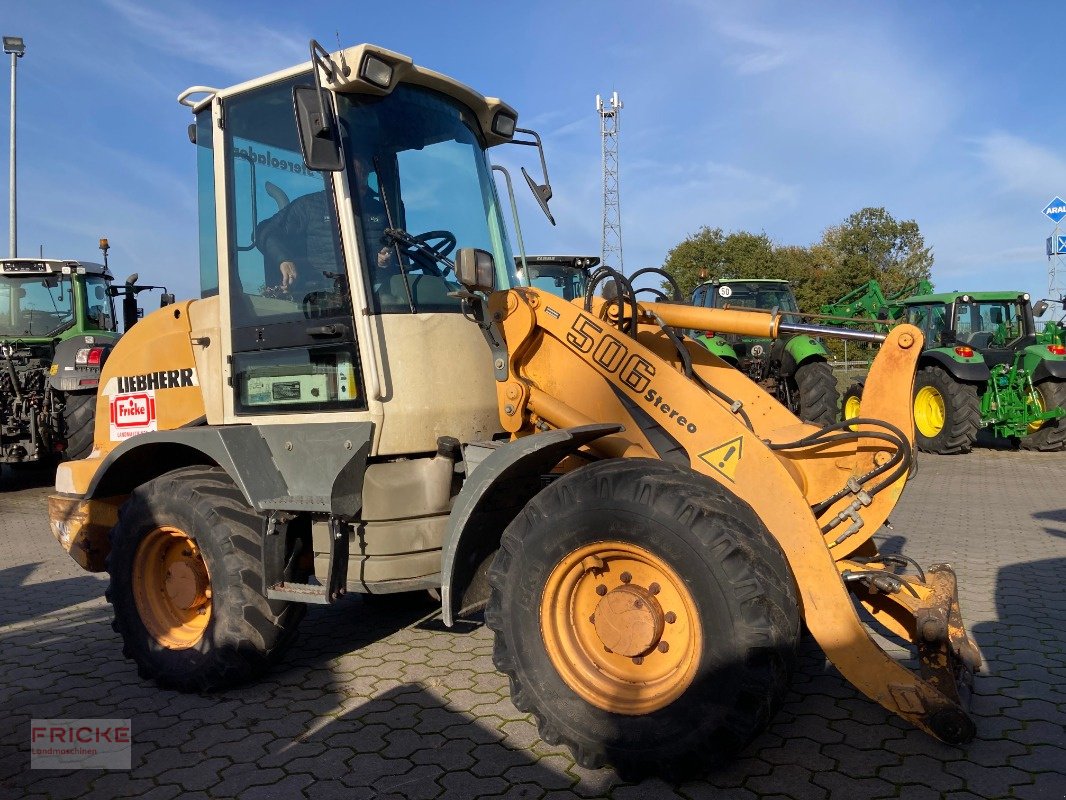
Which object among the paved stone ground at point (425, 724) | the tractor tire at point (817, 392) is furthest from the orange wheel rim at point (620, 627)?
the tractor tire at point (817, 392)

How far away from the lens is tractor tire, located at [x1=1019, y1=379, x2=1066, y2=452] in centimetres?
1209

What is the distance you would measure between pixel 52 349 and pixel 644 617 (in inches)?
452

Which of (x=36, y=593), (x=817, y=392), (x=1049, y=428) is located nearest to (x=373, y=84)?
(x=36, y=593)

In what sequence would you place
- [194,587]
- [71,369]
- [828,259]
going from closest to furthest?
[194,587]
[71,369]
[828,259]

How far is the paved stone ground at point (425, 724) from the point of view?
9.80 feet

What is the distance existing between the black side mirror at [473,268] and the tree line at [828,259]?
37.1 m

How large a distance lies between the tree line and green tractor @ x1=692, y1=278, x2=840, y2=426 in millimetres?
26372

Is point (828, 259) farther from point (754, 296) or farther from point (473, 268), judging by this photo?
point (473, 268)

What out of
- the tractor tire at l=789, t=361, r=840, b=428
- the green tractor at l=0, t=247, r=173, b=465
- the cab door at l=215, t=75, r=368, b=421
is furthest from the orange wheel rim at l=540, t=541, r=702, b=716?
the tractor tire at l=789, t=361, r=840, b=428

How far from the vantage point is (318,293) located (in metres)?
3.77

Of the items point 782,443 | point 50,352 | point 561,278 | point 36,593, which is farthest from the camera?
point 561,278

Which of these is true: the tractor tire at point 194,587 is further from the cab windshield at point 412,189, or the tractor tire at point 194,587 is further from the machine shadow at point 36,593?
the machine shadow at point 36,593

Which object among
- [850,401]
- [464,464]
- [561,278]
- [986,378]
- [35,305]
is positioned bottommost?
[850,401]

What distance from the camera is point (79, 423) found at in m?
Answer: 10.2
